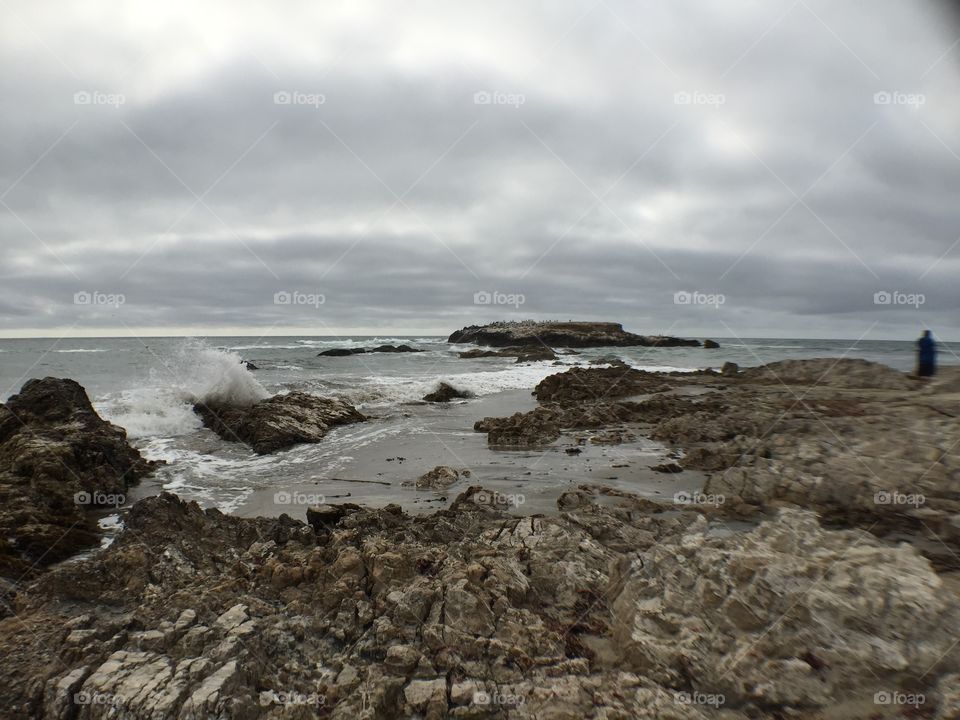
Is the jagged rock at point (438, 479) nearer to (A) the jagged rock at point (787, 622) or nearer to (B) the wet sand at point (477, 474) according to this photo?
(B) the wet sand at point (477, 474)

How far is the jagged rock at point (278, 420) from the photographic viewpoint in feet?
39.5

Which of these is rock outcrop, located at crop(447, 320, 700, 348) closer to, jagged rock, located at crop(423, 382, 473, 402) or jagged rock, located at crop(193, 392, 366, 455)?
jagged rock, located at crop(423, 382, 473, 402)

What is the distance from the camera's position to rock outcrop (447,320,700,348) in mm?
72500

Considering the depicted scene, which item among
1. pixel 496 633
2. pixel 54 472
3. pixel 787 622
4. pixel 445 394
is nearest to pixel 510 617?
pixel 496 633

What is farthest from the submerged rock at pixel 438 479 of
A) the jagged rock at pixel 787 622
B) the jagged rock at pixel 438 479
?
the jagged rock at pixel 787 622

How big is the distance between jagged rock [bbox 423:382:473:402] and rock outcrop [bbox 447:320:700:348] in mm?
47390

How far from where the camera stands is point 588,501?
662cm

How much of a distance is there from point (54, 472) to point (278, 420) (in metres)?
5.48

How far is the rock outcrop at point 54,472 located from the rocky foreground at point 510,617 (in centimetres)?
109

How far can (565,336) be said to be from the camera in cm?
7644

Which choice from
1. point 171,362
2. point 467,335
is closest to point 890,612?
point 171,362

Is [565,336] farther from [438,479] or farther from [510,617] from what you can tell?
[510,617]

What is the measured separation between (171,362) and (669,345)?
71.3 meters

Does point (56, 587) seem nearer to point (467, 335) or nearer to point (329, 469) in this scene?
point (329, 469)
